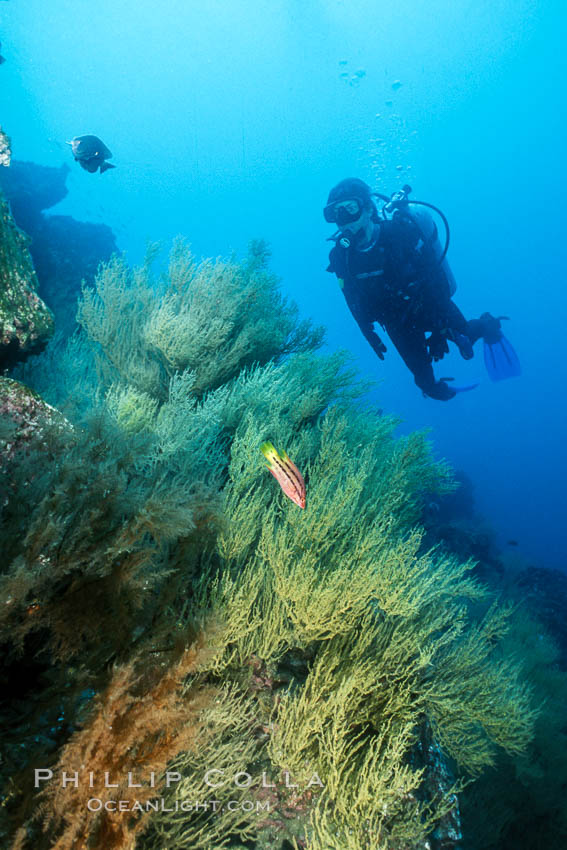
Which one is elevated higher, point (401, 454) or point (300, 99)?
point (300, 99)

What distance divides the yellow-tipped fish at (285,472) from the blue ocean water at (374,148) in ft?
192

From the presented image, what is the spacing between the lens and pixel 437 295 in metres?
7.11

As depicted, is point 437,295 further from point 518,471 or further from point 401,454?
point 518,471

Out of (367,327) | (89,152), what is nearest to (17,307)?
(89,152)

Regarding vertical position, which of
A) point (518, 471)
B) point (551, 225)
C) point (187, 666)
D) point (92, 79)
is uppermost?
point (551, 225)

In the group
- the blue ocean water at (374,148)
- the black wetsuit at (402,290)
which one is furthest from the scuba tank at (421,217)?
the blue ocean water at (374,148)

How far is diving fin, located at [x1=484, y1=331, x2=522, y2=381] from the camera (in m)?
8.09

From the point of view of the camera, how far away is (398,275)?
6.95 m

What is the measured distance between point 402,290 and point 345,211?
1.75 meters

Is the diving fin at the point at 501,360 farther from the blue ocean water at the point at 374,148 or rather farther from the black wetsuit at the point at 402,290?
the blue ocean water at the point at 374,148

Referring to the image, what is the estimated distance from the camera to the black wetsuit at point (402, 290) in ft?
22.9

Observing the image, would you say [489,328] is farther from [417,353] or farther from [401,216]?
[401,216]

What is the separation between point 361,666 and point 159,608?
1341mm

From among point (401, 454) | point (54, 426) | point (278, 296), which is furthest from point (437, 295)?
point (54, 426)
